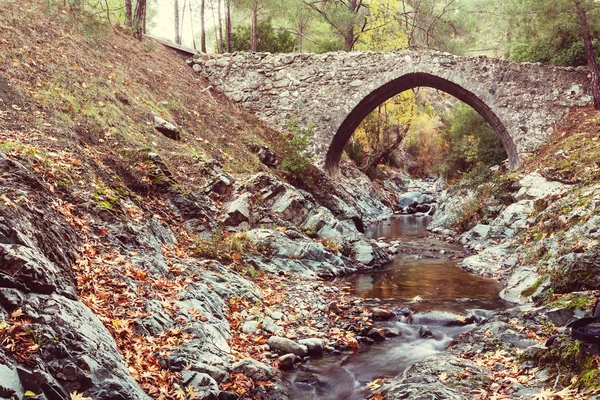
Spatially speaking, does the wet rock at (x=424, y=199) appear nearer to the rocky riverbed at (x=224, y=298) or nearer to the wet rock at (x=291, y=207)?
the rocky riverbed at (x=224, y=298)

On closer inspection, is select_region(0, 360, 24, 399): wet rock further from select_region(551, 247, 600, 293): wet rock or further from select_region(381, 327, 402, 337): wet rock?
select_region(551, 247, 600, 293): wet rock

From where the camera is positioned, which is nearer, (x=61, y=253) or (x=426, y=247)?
(x=61, y=253)

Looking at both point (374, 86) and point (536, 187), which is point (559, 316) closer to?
point (536, 187)

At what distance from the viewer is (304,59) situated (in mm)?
15398

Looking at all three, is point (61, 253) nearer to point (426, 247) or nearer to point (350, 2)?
point (426, 247)

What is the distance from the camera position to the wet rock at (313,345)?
5211 millimetres

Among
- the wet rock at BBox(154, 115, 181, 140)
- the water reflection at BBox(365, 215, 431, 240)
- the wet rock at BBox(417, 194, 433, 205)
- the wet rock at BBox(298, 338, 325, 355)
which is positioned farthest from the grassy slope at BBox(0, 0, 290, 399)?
the wet rock at BBox(417, 194, 433, 205)

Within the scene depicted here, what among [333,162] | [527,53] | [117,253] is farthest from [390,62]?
[117,253]

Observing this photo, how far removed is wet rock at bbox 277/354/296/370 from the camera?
4.79 meters

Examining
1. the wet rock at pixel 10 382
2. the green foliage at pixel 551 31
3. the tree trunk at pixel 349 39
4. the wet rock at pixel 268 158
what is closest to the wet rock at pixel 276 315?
the wet rock at pixel 10 382

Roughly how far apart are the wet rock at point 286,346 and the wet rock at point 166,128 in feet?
21.4

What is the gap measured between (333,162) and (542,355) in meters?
13.3

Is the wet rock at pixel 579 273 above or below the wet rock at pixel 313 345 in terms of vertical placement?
above

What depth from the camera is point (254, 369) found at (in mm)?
4246
